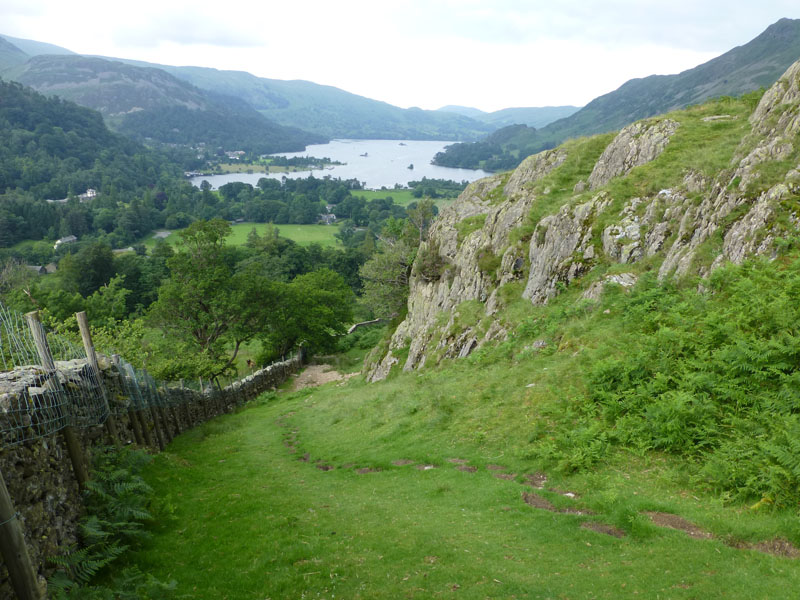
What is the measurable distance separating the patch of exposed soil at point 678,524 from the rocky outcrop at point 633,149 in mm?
23948

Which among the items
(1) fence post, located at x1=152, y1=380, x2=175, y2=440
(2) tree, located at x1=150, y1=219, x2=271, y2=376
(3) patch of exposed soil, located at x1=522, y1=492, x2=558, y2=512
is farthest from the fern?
(2) tree, located at x1=150, y1=219, x2=271, y2=376

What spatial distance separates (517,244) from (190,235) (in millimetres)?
31544

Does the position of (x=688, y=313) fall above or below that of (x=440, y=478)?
above

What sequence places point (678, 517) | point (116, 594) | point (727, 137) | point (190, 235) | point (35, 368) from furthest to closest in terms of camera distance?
point (190, 235) < point (727, 137) < point (35, 368) < point (678, 517) < point (116, 594)

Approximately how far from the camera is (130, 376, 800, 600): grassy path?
7.72 meters

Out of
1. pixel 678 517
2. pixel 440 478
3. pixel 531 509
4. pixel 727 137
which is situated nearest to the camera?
pixel 678 517

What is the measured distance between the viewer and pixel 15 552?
7086mm

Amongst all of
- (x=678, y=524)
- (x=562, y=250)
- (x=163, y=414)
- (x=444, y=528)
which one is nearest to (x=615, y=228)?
(x=562, y=250)

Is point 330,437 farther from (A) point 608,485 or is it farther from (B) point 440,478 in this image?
(A) point 608,485

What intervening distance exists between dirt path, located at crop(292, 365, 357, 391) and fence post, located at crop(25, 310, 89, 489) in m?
32.5

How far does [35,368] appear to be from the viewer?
9.96 metres

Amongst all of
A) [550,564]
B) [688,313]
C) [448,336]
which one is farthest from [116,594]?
[448,336]

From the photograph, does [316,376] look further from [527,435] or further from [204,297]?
→ [527,435]

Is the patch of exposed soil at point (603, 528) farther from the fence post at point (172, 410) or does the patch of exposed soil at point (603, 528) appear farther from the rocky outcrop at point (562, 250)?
the fence post at point (172, 410)
